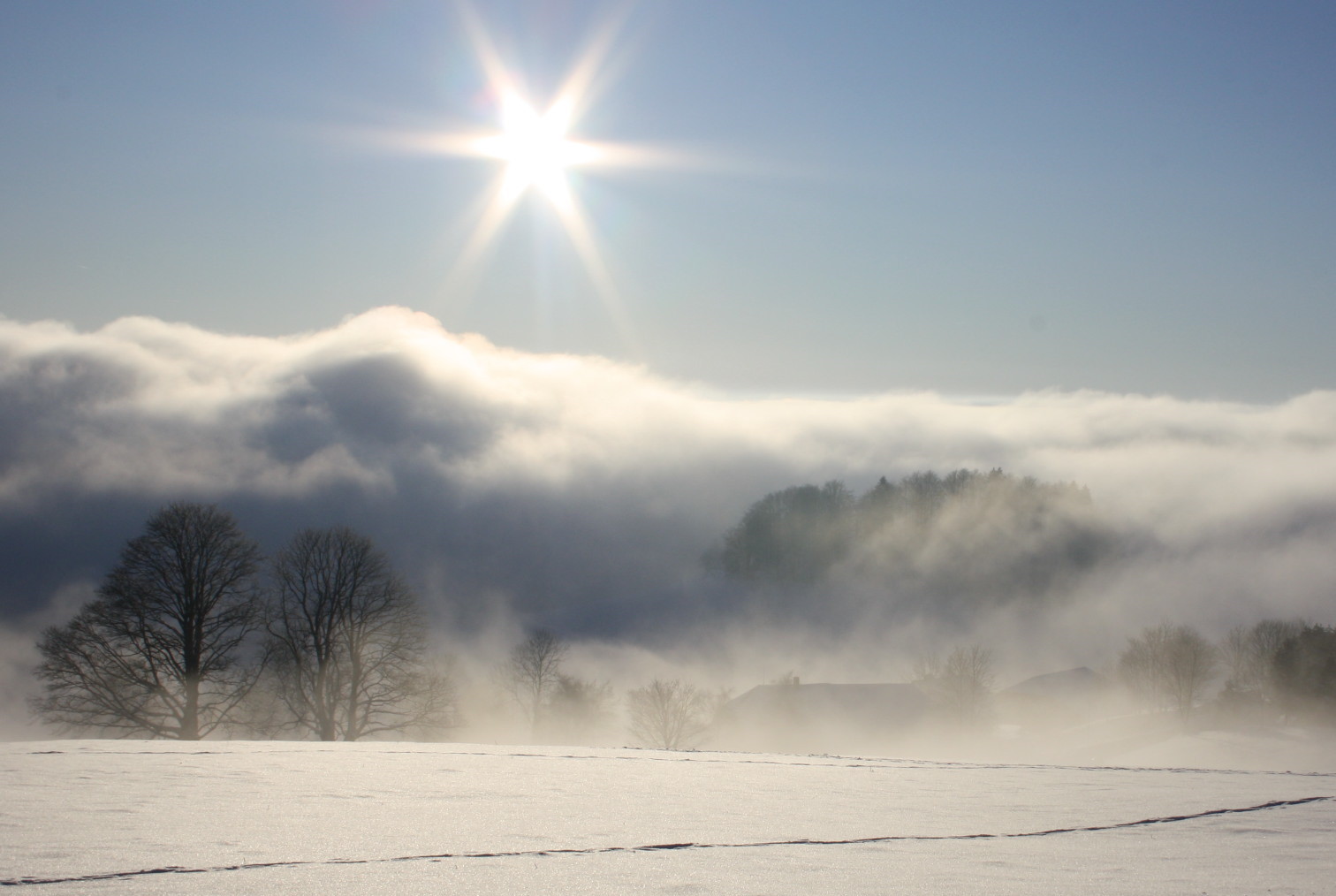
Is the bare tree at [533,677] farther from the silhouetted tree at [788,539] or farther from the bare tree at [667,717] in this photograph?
the silhouetted tree at [788,539]

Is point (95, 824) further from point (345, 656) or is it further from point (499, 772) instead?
point (345, 656)

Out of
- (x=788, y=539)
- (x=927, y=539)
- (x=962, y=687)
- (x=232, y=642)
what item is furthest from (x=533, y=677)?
(x=927, y=539)

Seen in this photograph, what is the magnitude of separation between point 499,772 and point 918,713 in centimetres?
7699

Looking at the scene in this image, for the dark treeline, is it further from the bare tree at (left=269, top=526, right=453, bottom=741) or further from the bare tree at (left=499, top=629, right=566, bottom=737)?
the bare tree at (left=499, top=629, right=566, bottom=737)

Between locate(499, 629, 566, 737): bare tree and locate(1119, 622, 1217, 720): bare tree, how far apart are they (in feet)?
186

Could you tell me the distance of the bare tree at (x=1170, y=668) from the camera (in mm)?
89625

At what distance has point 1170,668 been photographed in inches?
3588

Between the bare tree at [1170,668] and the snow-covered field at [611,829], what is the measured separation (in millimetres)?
80429

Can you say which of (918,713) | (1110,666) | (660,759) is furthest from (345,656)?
(1110,666)

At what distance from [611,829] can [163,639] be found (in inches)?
1234

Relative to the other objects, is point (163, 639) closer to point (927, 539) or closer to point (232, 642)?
point (232, 642)

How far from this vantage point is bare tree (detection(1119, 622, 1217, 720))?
8962 cm

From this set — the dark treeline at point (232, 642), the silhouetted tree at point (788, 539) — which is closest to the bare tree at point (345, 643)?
the dark treeline at point (232, 642)

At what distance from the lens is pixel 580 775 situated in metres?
16.7
